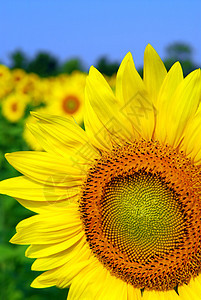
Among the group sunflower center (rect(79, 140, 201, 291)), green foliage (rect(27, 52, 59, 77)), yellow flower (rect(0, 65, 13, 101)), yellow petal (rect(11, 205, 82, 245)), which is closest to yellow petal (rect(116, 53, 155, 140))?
sunflower center (rect(79, 140, 201, 291))

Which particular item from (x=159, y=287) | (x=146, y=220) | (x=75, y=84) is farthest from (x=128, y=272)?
(x=75, y=84)

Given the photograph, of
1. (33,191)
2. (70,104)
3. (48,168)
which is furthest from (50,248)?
(70,104)

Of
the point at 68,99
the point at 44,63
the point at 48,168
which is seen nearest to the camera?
the point at 48,168

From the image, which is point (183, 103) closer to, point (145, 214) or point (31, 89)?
point (145, 214)

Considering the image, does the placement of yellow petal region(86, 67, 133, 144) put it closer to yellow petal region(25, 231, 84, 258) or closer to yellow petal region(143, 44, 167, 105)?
yellow petal region(143, 44, 167, 105)

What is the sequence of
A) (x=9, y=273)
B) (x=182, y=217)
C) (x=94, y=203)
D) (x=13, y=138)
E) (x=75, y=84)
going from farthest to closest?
(x=13, y=138), (x=75, y=84), (x=9, y=273), (x=94, y=203), (x=182, y=217)

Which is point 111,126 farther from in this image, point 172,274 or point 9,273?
point 9,273
